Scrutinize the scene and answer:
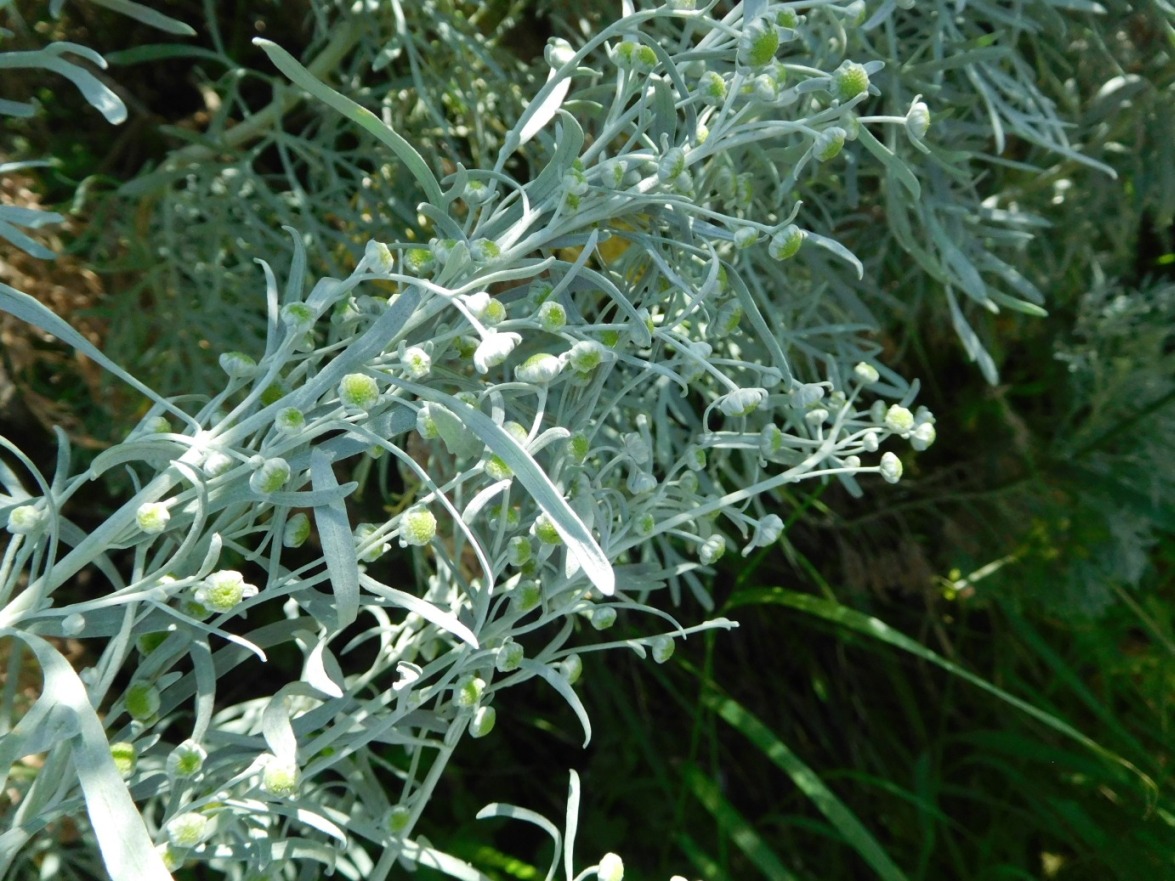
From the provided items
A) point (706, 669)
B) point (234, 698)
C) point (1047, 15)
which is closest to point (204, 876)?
point (234, 698)

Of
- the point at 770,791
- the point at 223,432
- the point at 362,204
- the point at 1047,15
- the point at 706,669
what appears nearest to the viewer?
the point at 223,432

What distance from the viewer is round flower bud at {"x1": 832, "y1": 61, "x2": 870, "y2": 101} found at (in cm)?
34

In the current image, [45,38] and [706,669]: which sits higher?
[45,38]

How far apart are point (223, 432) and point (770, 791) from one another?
80 cm

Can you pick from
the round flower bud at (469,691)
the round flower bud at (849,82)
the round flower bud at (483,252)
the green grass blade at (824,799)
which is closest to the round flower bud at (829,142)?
the round flower bud at (849,82)

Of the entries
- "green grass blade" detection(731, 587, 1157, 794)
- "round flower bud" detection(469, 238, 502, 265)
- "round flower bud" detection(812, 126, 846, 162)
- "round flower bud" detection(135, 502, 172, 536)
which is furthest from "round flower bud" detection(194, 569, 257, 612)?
"green grass blade" detection(731, 587, 1157, 794)

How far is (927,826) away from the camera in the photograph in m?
0.79

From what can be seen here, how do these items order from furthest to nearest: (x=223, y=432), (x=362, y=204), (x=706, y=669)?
1. (x=706, y=669)
2. (x=362, y=204)
3. (x=223, y=432)

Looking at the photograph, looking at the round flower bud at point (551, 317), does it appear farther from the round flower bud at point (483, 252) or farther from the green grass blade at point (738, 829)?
the green grass blade at point (738, 829)

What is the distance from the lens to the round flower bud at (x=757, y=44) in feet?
1.06

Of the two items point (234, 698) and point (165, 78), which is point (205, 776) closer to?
point (234, 698)

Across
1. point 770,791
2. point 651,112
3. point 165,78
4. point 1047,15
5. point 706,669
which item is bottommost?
point 770,791

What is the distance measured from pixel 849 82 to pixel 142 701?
12.1 inches

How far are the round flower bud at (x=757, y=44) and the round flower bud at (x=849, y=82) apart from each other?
27 mm
